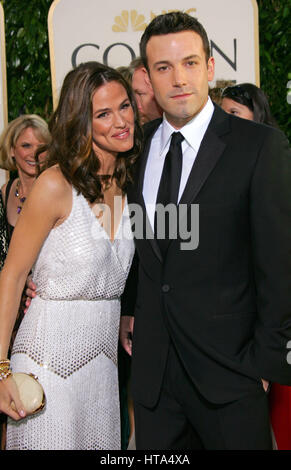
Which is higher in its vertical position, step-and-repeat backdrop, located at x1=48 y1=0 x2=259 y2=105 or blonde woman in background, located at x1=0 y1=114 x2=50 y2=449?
step-and-repeat backdrop, located at x1=48 y1=0 x2=259 y2=105

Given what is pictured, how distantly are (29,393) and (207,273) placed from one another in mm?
728

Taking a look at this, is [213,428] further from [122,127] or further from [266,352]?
[122,127]

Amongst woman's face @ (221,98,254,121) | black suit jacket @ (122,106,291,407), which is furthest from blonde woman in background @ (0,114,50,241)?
black suit jacket @ (122,106,291,407)

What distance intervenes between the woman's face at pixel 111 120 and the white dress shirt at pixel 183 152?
125mm

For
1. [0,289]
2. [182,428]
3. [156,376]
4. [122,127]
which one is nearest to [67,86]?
[122,127]

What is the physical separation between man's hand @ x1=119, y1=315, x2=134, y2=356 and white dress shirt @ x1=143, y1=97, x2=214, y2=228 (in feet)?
1.93

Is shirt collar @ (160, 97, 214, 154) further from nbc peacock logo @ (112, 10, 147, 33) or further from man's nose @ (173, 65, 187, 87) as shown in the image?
nbc peacock logo @ (112, 10, 147, 33)

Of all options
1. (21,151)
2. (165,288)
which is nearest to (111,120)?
(165,288)

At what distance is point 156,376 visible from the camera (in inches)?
78.1

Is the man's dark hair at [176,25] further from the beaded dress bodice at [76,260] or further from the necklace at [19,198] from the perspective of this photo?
the necklace at [19,198]

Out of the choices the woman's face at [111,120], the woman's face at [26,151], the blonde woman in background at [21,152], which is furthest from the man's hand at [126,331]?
the woman's face at [26,151]

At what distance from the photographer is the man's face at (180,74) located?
198 cm

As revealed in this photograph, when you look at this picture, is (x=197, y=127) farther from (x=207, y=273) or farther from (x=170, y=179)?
(x=207, y=273)

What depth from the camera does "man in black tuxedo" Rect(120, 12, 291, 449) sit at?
1.83 metres
